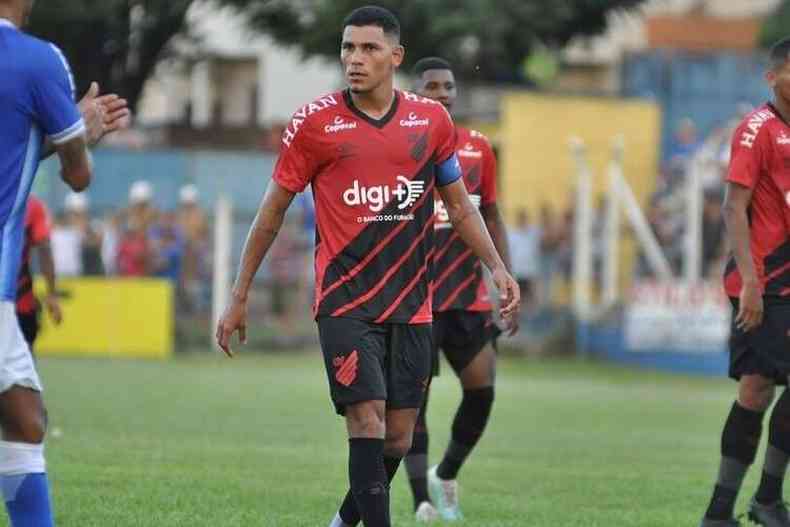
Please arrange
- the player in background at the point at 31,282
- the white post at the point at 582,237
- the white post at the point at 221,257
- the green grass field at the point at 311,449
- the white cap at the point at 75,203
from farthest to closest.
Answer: the white cap at the point at 75,203 < the white post at the point at 221,257 < the white post at the point at 582,237 < the player in background at the point at 31,282 < the green grass field at the point at 311,449

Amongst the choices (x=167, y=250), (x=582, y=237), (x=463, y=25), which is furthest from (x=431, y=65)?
(x=463, y=25)

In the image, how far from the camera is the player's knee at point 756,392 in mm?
10164

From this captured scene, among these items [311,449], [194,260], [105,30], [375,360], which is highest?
[105,30]

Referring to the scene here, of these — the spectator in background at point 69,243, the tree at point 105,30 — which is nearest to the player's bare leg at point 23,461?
the tree at point 105,30

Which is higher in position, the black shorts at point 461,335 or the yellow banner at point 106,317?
the black shorts at point 461,335

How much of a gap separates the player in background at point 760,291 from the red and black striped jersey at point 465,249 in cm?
189

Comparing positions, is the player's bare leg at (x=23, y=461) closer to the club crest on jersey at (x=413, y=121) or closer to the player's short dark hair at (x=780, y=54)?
the club crest on jersey at (x=413, y=121)

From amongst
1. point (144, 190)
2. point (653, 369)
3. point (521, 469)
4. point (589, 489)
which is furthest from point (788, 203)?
point (144, 190)

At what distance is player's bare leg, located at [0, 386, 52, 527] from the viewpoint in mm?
7504

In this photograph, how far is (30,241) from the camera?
1488 centimetres

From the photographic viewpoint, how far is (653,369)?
2964cm

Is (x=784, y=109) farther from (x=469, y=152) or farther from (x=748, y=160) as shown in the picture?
(x=469, y=152)

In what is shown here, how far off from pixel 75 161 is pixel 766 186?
156 inches

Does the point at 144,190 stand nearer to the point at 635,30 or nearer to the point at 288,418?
the point at 288,418
